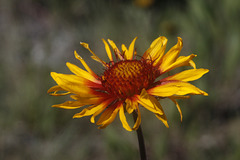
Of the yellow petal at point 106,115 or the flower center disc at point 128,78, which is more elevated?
the flower center disc at point 128,78

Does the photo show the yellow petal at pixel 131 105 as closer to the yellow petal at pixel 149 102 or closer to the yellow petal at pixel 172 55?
the yellow petal at pixel 149 102

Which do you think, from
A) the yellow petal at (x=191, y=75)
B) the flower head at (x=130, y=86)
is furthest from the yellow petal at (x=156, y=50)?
the yellow petal at (x=191, y=75)

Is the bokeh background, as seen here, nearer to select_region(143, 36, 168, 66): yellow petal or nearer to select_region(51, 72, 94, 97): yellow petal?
select_region(143, 36, 168, 66): yellow petal

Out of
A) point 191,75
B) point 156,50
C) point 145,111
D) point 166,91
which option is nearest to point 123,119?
point 166,91

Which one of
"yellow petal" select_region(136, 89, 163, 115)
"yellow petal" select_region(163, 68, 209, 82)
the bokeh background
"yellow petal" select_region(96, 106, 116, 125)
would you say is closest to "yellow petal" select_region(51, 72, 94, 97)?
"yellow petal" select_region(96, 106, 116, 125)

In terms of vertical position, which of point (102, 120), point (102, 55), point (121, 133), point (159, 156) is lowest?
point (159, 156)

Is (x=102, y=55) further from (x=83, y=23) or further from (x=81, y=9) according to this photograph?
(x=81, y=9)

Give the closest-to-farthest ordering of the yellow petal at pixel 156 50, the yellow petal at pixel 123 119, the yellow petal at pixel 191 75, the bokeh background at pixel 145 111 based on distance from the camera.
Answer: the yellow petal at pixel 123 119 < the yellow petal at pixel 191 75 < the yellow petal at pixel 156 50 < the bokeh background at pixel 145 111

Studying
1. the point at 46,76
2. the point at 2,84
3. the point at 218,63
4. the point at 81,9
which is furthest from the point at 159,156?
the point at 81,9

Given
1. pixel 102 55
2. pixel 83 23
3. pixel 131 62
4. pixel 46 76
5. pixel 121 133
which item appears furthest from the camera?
pixel 83 23
